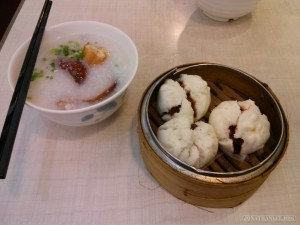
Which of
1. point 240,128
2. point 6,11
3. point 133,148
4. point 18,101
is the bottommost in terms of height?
point 6,11

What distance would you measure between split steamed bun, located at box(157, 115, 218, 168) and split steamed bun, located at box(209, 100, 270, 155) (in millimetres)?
43

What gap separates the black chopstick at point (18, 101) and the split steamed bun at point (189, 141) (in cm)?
42

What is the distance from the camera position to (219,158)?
0.95 meters

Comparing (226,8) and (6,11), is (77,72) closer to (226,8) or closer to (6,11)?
(226,8)

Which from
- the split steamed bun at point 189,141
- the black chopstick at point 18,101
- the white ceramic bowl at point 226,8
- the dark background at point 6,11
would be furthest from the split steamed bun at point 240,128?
the dark background at point 6,11

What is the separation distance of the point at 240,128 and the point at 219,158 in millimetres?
121

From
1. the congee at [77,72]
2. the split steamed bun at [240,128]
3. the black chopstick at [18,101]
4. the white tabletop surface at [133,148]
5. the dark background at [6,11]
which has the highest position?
the black chopstick at [18,101]

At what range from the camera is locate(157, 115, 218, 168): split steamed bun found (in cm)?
86

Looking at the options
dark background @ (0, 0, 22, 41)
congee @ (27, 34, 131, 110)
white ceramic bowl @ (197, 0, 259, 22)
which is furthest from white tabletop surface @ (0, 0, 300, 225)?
dark background @ (0, 0, 22, 41)

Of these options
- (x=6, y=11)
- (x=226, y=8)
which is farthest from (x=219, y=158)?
(x=6, y=11)

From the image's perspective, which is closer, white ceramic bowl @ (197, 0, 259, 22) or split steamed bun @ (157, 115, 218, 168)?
split steamed bun @ (157, 115, 218, 168)

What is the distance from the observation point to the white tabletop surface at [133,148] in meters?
0.91

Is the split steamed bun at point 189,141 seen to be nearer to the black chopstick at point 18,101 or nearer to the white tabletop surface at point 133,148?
the white tabletop surface at point 133,148

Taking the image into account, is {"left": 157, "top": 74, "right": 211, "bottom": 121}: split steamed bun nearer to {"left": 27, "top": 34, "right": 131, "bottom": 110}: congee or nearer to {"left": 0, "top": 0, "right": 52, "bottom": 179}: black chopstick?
{"left": 27, "top": 34, "right": 131, "bottom": 110}: congee
